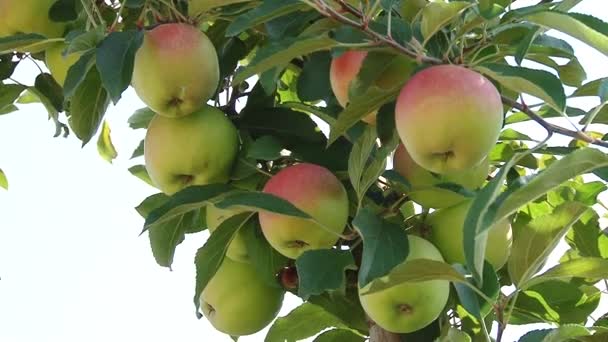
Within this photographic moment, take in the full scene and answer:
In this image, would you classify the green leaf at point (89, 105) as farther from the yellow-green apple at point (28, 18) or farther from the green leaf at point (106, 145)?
the green leaf at point (106, 145)

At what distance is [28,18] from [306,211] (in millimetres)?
547

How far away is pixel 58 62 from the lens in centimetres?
155

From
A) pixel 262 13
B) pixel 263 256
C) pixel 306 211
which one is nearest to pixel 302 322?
pixel 263 256

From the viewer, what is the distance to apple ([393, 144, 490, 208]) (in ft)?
4.53

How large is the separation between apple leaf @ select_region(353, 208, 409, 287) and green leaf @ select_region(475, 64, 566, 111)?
230 mm

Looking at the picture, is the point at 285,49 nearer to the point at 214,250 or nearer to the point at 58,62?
the point at 214,250

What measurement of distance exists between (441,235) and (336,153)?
185 millimetres

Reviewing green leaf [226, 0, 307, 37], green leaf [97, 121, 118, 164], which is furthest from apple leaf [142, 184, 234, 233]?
green leaf [97, 121, 118, 164]

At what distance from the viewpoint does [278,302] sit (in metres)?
1.55

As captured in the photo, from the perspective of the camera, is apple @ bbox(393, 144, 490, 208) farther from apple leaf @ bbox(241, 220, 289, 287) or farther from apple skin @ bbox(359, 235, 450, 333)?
apple leaf @ bbox(241, 220, 289, 287)

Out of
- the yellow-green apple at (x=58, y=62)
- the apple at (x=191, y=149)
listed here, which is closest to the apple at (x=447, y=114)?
the apple at (x=191, y=149)

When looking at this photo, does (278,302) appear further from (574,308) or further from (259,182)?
(574,308)

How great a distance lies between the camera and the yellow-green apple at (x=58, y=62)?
5.06 feet

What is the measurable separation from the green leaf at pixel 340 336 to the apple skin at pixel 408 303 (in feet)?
0.77
